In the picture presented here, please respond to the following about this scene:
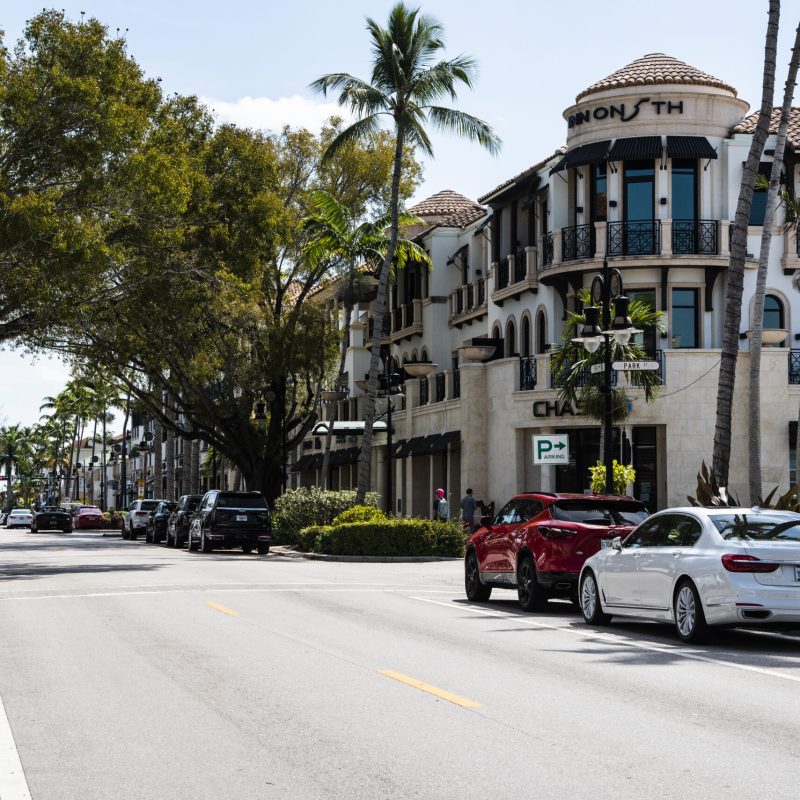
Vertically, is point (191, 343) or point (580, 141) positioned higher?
point (580, 141)

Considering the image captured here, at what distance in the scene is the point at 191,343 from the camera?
146ft

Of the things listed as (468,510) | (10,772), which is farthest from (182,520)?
(10,772)

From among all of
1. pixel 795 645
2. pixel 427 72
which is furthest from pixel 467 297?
pixel 795 645

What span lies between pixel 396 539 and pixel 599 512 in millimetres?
16136

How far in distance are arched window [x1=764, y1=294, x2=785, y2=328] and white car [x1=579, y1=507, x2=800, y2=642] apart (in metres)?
26.7

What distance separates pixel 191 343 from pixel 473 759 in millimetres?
37926

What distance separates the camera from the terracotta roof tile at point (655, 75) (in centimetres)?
3931

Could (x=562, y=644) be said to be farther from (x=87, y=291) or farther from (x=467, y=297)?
(x=467, y=297)

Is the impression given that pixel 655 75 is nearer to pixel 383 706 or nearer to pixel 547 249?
pixel 547 249

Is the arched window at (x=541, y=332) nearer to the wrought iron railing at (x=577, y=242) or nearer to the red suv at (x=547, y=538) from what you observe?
the wrought iron railing at (x=577, y=242)

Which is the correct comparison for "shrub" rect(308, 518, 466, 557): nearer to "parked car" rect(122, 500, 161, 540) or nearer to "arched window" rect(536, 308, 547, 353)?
"arched window" rect(536, 308, 547, 353)

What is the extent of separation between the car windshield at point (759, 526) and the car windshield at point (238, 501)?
24.9 meters

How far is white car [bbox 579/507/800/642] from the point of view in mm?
13484

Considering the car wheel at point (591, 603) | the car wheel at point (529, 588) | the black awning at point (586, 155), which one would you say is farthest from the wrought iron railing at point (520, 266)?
the car wheel at point (591, 603)
